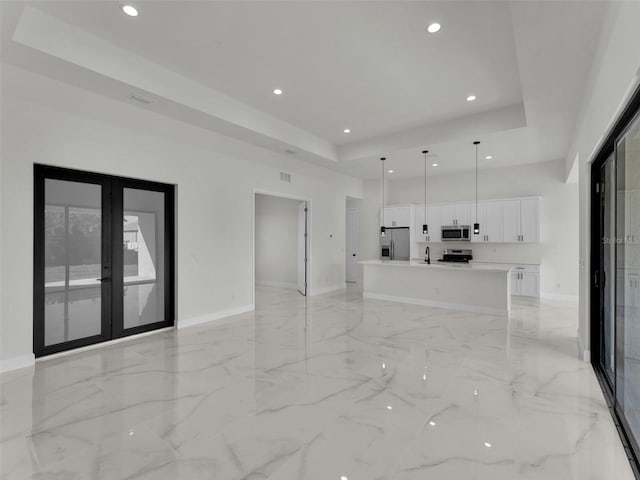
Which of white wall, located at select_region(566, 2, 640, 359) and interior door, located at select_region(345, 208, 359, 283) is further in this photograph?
interior door, located at select_region(345, 208, 359, 283)

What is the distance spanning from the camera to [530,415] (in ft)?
8.22

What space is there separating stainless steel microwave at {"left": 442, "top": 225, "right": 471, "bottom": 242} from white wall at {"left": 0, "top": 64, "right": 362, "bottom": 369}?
9.86 ft

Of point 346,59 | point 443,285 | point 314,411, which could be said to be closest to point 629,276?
point 314,411

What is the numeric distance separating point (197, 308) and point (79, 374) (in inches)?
80.9

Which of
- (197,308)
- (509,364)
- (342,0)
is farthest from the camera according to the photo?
(197,308)

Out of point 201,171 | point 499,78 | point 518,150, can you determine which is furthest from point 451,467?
point 518,150

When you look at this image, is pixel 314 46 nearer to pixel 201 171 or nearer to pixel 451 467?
pixel 201 171

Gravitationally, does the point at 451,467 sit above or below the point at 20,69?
below

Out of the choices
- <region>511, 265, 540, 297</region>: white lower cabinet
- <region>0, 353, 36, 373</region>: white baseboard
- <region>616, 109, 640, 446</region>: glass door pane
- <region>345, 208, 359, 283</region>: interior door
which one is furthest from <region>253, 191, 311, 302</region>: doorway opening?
<region>616, 109, 640, 446</region>: glass door pane

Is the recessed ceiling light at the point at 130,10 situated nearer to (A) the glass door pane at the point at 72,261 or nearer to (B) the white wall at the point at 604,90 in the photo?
(A) the glass door pane at the point at 72,261

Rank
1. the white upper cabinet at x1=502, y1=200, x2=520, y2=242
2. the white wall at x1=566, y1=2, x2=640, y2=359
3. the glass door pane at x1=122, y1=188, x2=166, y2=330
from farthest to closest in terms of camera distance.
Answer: the white upper cabinet at x1=502, y1=200, x2=520, y2=242
the glass door pane at x1=122, y1=188, x2=166, y2=330
the white wall at x1=566, y1=2, x2=640, y2=359

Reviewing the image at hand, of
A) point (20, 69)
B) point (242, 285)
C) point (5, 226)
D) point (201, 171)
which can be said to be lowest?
point (242, 285)

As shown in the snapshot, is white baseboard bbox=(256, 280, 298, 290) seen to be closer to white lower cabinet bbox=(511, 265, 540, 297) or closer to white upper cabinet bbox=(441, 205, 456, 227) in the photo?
white upper cabinet bbox=(441, 205, 456, 227)

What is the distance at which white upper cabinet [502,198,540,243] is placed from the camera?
280 inches
